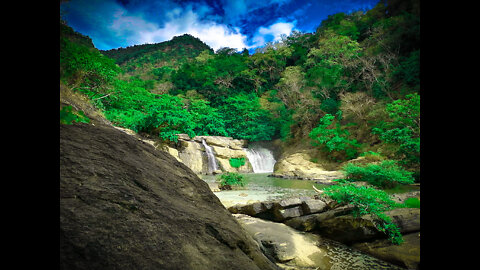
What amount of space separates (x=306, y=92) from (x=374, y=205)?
708 inches

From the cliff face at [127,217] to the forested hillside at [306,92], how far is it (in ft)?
12.9

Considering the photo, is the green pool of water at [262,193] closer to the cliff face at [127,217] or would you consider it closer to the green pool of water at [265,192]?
the green pool of water at [265,192]

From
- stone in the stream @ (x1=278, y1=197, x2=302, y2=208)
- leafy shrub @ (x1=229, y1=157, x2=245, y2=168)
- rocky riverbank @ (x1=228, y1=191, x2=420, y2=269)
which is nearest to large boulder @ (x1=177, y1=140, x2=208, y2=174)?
leafy shrub @ (x1=229, y1=157, x2=245, y2=168)

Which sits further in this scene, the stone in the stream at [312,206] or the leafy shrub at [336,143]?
the leafy shrub at [336,143]

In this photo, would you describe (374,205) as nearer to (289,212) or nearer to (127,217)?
(289,212)

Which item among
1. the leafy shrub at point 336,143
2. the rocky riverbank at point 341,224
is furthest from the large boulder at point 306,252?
the leafy shrub at point 336,143

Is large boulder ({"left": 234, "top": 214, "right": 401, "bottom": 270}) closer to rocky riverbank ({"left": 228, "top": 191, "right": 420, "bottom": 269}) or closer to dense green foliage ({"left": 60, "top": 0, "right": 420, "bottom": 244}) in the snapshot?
rocky riverbank ({"left": 228, "top": 191, "right": 420, "bottom": 269})

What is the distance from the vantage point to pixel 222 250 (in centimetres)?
159

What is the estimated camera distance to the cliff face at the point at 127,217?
1030 millimetres

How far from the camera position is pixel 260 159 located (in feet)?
66.4

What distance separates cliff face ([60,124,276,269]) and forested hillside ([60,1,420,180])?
3.94m

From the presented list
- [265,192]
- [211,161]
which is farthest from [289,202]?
[211,161]
